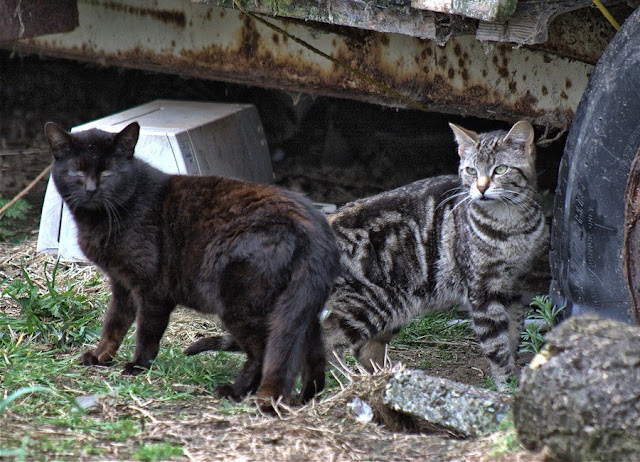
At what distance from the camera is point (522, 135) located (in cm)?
459

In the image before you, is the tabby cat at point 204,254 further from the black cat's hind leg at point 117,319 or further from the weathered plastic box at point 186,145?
the weathered plastic box at point 186,145

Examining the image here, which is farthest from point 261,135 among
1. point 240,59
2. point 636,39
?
point 636,39

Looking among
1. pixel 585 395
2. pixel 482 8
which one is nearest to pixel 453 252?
pixel 482 8

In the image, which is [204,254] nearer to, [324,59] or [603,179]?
[603,179]

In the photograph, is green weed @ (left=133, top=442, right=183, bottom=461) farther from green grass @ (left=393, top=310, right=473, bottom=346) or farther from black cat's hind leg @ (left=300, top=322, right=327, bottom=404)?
green grass @ (left=393, top=310, right=473, bottom=346)

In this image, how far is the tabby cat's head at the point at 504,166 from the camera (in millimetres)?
4578

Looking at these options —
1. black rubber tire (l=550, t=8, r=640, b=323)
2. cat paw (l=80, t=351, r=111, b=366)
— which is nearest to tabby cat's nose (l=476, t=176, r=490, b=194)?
black rubber tire (l=550, t=8, r=640, b=323)

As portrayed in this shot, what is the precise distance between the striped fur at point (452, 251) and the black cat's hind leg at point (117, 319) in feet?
3.39

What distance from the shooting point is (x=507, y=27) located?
143 inches

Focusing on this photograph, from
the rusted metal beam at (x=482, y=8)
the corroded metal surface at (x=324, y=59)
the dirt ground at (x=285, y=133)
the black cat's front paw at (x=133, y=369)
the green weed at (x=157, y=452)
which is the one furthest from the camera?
the dirt ground at (x=285, y=133)

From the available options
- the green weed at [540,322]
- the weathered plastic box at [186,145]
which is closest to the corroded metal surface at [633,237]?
the green weed at [540,322]

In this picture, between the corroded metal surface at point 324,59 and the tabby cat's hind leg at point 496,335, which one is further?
the corroded metal surface at point 324,59

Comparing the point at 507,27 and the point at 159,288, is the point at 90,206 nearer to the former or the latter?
the point at 159,288

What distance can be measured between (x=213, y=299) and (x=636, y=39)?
1.96m
